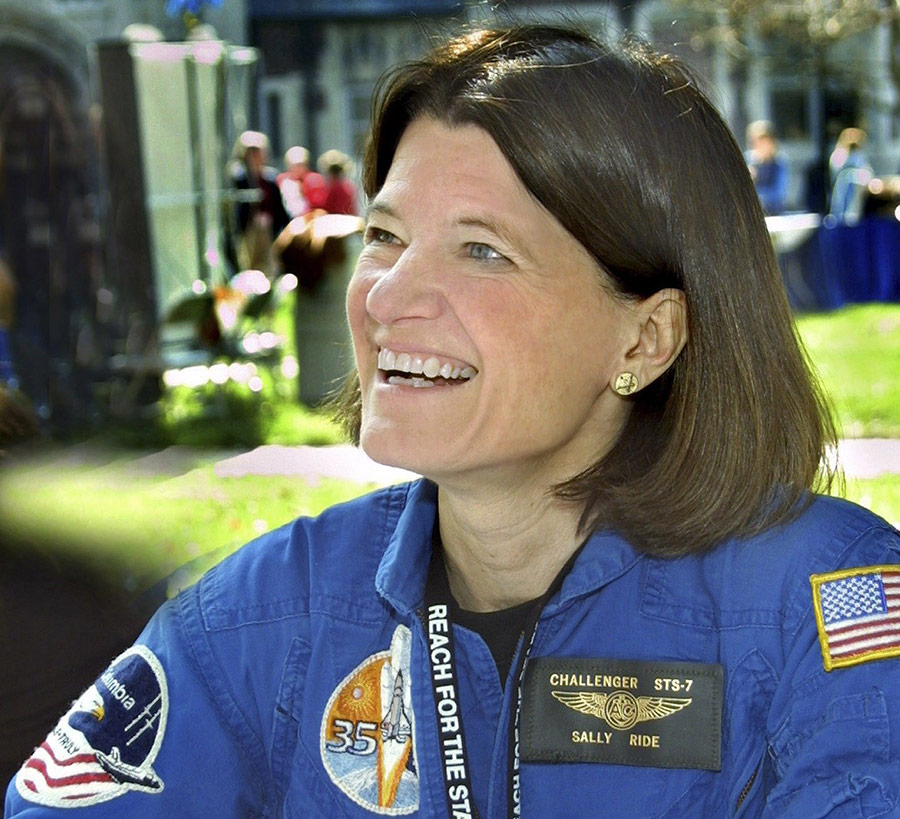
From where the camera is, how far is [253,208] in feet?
36.4

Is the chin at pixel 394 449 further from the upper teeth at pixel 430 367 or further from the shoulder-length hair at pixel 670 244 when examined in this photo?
the shoulder-length hair at pixel 670 244

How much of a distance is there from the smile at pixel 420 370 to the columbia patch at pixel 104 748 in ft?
1.58

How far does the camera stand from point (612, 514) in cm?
183

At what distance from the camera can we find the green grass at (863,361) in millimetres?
7418

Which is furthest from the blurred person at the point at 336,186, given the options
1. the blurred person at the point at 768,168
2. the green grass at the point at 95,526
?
the green grass at the point at 95,526

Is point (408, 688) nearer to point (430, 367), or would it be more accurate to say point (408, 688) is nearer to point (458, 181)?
point (430, 367)

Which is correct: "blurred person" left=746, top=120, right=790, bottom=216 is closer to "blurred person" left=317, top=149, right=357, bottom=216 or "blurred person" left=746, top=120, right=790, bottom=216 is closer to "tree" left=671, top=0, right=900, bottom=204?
"tree" left=671, top=0, right=900, bottom=204

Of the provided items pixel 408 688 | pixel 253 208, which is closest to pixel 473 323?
pixel 408 688

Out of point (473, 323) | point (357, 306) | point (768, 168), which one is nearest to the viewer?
point (473, 323)

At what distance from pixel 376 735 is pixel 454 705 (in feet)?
0.37

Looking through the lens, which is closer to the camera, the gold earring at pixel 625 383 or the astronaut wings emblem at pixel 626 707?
the astronaut wings emblem at pixel 626 707

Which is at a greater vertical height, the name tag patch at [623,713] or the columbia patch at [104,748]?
the name tag patch at [623,713]

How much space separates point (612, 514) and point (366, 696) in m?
0.38

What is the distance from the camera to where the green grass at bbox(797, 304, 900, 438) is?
7.42 meters
